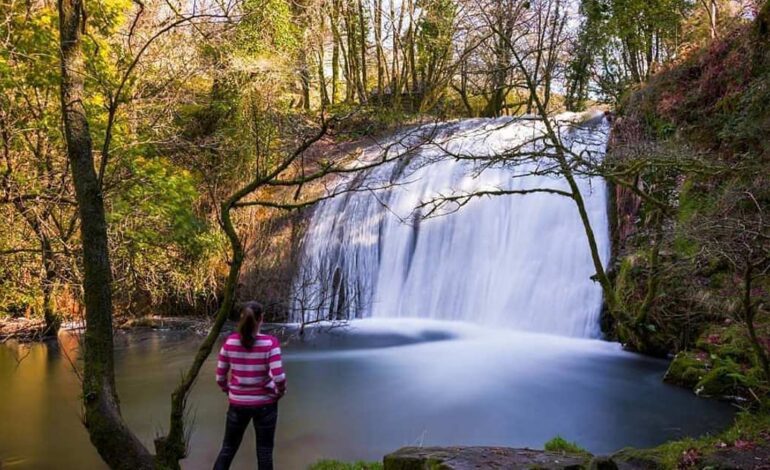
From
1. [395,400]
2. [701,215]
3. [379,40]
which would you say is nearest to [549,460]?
[701,215]

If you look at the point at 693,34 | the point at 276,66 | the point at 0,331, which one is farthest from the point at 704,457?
the point at 276,66

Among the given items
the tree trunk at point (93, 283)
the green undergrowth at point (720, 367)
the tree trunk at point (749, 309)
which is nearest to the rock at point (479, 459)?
the tree trunk at point (749, 309)

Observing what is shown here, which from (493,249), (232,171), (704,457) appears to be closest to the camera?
(704,457)

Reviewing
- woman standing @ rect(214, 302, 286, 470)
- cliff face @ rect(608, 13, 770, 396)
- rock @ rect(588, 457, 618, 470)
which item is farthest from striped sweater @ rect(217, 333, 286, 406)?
cliff face @ rect(608, 13, 770, 396)

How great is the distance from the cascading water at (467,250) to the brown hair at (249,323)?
268 inches

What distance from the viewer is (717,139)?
32.6 ft

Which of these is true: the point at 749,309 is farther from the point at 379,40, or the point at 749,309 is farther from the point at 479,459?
the point at 379,40

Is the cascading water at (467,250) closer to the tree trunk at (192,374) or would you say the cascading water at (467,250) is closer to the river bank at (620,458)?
the river bank at (620,458)

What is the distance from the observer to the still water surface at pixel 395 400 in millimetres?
6516

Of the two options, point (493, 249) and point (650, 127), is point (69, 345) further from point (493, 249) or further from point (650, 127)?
point (650, 127)

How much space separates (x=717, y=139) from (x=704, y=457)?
719 cm

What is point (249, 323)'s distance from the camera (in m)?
4.07

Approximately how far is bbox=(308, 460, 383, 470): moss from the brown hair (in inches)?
69.0

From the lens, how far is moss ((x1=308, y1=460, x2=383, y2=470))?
517 centimetres
